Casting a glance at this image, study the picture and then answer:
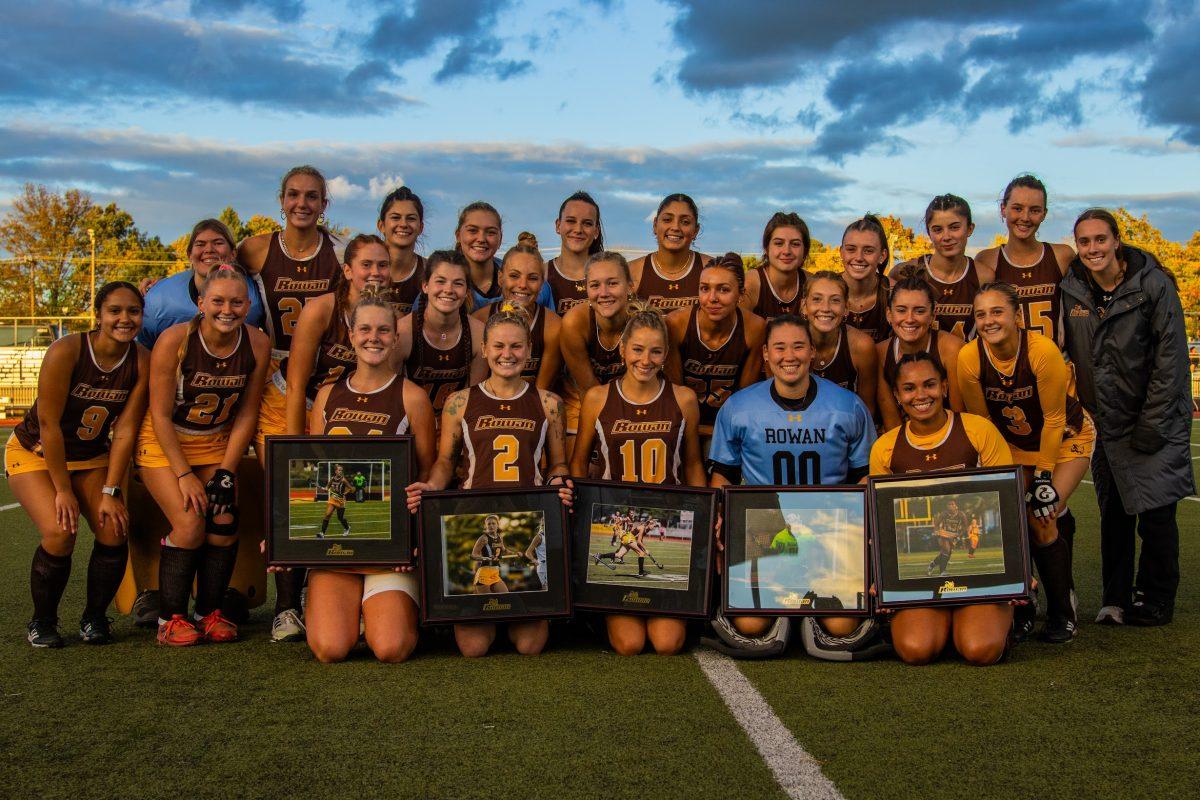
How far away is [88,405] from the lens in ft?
15.8

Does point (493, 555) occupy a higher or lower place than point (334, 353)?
lower

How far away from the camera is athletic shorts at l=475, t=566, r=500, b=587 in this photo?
14.3ft

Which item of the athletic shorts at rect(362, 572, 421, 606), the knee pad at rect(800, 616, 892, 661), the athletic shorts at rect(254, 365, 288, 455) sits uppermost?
the athletic shorts at rect(254, 365, 288, 455)

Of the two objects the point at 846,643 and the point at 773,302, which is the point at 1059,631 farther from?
the point at 773,302

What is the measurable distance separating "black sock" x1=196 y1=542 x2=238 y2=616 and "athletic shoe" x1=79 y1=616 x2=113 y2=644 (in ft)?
1.28

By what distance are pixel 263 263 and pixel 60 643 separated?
6.88ft

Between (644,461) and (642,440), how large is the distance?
0.31 feet

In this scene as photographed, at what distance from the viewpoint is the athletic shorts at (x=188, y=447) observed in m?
4.96

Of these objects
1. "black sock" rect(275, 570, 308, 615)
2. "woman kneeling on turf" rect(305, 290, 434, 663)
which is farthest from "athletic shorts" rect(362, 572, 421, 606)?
"black sock" rect(275, 570, 308, 615)

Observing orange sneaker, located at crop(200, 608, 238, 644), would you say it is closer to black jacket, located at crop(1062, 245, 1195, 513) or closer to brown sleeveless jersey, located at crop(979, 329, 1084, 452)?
brown sleeveless jersey, located at crop(979, 329, 1084, 452)

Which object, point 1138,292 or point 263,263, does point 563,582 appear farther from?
point 1138,292

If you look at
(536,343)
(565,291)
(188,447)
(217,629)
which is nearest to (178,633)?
(217,629)

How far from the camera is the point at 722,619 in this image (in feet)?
14.6

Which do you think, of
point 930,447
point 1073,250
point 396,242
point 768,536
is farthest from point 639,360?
point 1073,250
